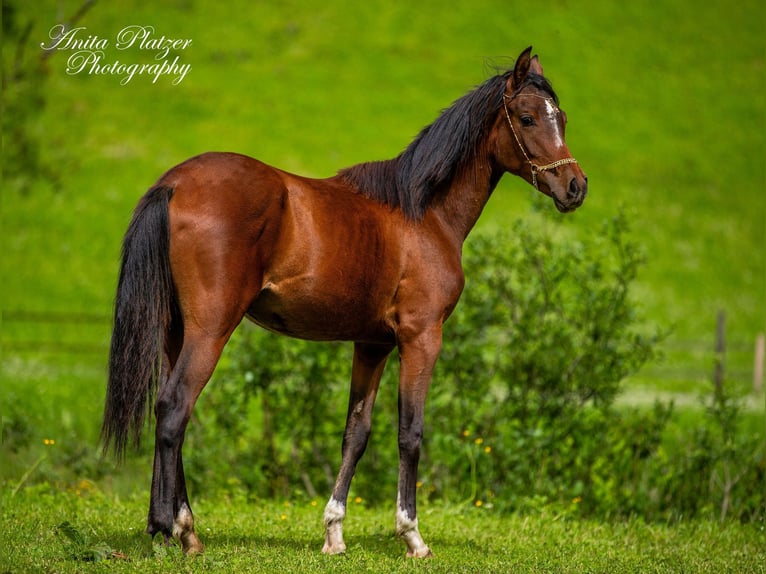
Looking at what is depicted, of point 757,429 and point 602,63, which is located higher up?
point 602,63

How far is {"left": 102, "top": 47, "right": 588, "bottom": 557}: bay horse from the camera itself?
505cm

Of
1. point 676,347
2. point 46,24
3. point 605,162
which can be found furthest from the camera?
point 605,162

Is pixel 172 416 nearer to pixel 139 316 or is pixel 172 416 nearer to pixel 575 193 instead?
pixel 139 316

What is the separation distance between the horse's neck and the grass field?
6.51 metres

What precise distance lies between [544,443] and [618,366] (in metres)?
1.04

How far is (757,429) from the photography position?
1187 centimetres

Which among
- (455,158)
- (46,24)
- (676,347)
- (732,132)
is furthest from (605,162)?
(455,158)

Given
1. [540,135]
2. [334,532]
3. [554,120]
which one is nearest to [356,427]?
[334,532]

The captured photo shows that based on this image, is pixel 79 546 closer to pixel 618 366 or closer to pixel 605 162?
pixel 618 366

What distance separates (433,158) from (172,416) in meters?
2.40

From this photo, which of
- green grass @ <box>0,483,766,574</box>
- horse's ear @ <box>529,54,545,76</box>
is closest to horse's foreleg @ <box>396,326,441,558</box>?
green grass @ <box>0,483,766,574</box>

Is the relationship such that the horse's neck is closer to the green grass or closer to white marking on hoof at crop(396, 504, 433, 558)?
white marking on hoof at crop(396, 504, 433, 558)

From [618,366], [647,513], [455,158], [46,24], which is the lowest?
[647,513]

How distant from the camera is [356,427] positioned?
19.7 feet
